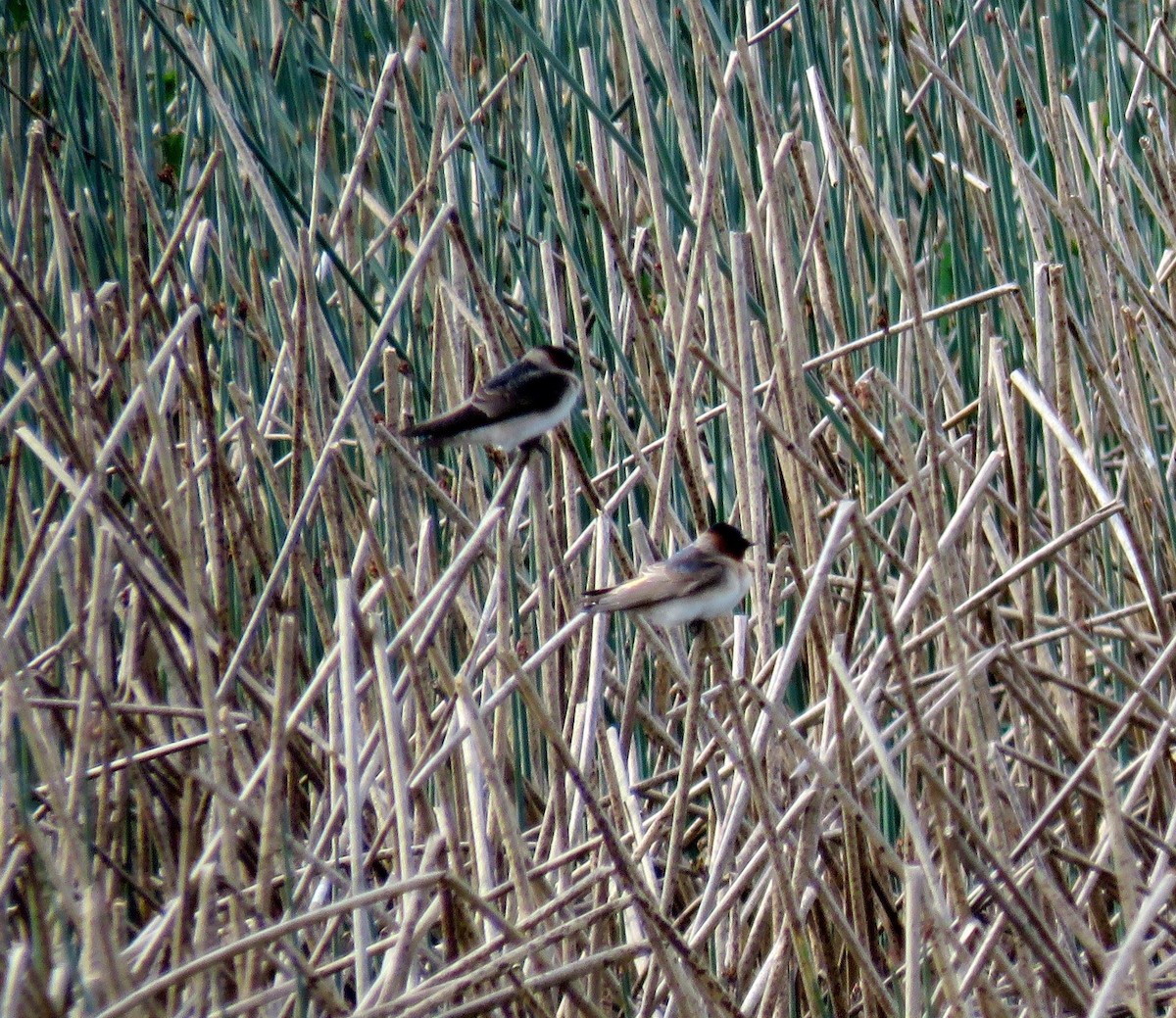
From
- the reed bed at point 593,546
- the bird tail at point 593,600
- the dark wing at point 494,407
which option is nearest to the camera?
the reed bed at point 593,546

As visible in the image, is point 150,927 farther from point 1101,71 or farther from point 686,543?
point 1101,71

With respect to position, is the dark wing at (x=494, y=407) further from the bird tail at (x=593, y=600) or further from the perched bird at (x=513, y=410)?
the bird tail at (x=593, y=600)

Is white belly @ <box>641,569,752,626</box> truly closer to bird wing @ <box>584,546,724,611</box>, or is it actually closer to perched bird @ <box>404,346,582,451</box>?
bird wing @ <box>584,546,724,611</box>

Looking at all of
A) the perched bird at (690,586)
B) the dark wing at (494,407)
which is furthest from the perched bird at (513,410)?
the perched bird at (690,586)

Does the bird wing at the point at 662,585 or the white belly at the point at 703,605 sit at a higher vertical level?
the bird wing at the point at 662,585

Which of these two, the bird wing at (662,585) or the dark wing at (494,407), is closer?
the bird wing at (662,585)

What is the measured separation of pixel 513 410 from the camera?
3.54 metres

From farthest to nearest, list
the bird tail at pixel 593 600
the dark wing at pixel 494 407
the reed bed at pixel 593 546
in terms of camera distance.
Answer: the dark wing at pixel 494 407 → the bird tail at pixel 593 600 → the reed bed at pixel 593 546

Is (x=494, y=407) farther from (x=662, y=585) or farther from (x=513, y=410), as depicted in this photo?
(x=662, y=585)

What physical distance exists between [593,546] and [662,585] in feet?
1.68

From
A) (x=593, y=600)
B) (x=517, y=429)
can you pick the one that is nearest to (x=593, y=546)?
(x=517, y=429)

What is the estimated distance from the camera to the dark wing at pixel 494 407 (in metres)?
3.54

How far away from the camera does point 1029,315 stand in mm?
4031

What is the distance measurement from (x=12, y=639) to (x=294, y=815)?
92 cm
